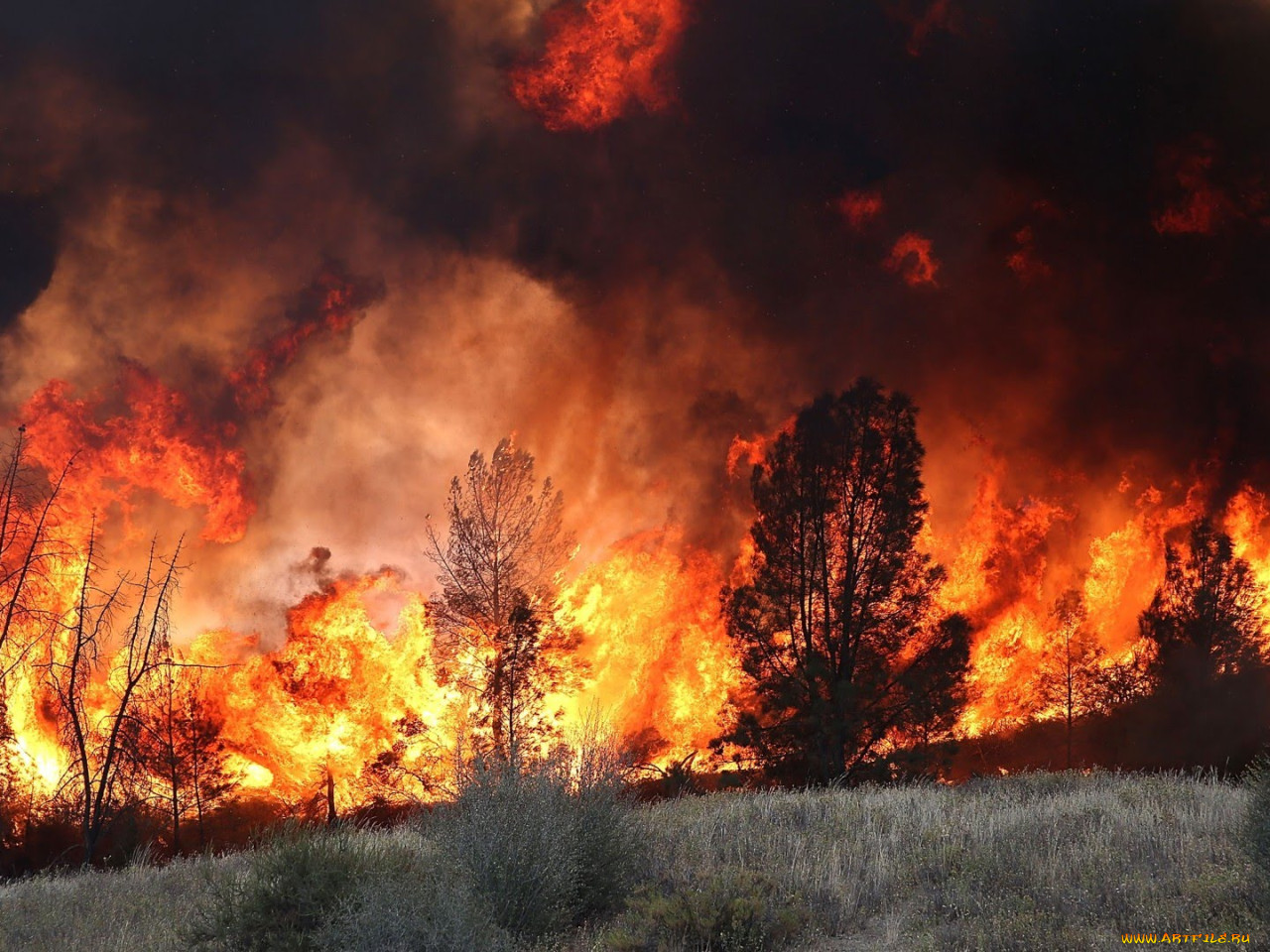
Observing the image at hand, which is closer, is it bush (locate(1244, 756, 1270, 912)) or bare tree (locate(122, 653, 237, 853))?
bush (locate(1244, 756, 1270, 912))

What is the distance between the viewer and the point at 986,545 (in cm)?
3562

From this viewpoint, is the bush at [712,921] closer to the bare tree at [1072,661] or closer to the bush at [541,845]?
the bush at [541,845]

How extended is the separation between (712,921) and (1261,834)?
4.70 metres

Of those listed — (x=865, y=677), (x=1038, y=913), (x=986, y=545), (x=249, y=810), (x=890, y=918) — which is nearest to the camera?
(x=1038, y=913)

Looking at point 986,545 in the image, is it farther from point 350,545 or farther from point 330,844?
point 330,844

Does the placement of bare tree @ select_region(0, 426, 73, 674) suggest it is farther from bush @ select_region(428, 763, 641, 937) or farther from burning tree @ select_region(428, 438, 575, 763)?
burning tree @ select_region(428, 438, 575, 763)

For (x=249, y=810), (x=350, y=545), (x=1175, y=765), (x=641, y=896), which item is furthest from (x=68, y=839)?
(x=1175, y=765)

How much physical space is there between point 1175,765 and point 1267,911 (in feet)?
99.0

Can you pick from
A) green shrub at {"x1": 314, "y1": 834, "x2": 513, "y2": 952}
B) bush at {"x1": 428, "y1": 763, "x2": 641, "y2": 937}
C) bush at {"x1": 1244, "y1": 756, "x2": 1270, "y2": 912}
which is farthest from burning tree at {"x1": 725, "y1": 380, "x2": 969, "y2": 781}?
green shrub at {"x1": 314, "y1": 834, "x2": 513, "y2": 952}

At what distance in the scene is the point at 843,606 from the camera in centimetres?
2519

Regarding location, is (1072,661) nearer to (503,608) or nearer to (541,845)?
(503,608)

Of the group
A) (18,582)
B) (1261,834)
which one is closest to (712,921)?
(1261,834)

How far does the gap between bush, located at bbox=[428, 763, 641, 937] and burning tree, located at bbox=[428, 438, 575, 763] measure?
16.5 meters

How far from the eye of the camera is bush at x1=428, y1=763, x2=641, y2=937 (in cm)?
816
